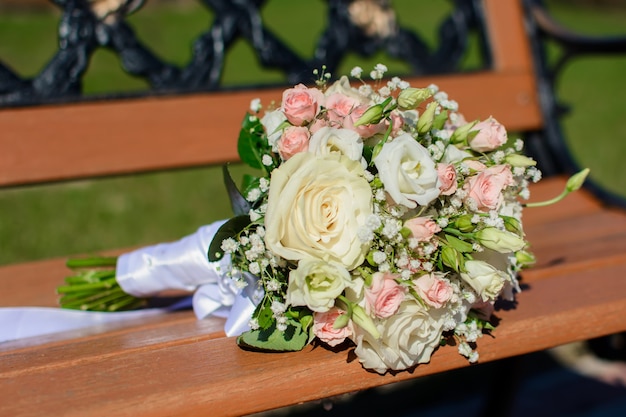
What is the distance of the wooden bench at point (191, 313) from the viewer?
1.24 metres

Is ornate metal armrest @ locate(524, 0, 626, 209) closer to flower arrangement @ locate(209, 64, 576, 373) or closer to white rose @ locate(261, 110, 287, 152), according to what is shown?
flower arrangement @ locate(209, 64, 576, 373)

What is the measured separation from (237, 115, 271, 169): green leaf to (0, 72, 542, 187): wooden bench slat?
30.5 inches

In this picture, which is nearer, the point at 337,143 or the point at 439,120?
the point at 337,143

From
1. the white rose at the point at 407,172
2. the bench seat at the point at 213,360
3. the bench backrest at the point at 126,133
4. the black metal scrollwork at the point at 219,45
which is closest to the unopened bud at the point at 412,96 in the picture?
the white rose at the point at 407,172

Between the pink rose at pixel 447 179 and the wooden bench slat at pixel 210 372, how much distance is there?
280 mm

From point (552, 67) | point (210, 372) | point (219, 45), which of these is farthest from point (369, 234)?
point (552, 67)

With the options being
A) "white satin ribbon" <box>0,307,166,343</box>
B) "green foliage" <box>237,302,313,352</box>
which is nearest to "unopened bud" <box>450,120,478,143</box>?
"green foliage" <box>237,302,313,352</box>

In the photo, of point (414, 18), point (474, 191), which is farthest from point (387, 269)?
point (414, 18)

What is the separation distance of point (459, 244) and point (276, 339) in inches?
13.6

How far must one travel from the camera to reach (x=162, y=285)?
5.89 ft

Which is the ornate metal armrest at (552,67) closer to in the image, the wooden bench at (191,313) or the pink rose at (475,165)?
the wooden bench at (191,313)

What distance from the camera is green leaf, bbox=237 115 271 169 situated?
1550 millimetres

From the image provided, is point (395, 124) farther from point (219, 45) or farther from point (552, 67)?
point (552, 67)

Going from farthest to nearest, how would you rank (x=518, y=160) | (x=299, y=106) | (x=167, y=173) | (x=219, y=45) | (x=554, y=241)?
(x=167, y=173) < (x=219, y=45) < (x=554, y=241) < (x=518, y=160) < (x=299, y=106)
